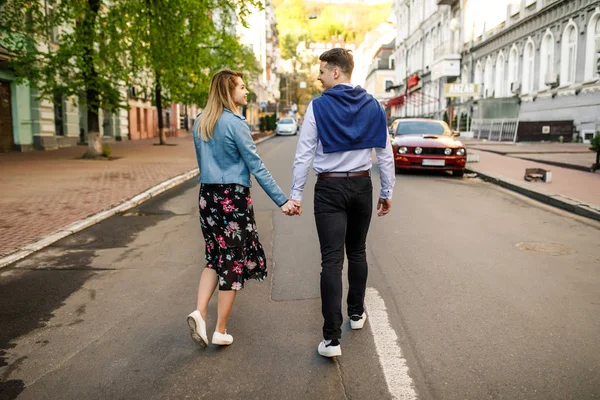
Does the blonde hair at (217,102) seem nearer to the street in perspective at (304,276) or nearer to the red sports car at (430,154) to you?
the street in perspective at (304,276)

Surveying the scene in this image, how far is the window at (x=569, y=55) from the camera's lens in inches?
1046

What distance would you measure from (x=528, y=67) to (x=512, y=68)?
2.38 meters

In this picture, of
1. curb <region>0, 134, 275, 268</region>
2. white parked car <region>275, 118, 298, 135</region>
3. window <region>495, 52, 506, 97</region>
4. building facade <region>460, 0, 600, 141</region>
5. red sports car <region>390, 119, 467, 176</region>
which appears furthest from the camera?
white parked car <region>275, 118, 298, 135</region>

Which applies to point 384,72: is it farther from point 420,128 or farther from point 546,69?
point 420,128

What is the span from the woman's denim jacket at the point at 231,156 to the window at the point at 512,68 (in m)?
33.1

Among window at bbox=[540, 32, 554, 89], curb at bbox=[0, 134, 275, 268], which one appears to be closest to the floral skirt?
curb at bbox=[0, 134, 275, 268]

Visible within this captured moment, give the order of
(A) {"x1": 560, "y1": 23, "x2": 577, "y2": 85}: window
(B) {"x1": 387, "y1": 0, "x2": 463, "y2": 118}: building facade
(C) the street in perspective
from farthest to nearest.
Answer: (B) {"x1": 387, "y1": 0, "x2": 463, "y2": 118}: building facade
(A) {"x1": 560, "y1": 23, "x2": 577, "y2": 85}: window
(C) the street in perspective

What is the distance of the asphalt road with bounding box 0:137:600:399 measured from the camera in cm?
317

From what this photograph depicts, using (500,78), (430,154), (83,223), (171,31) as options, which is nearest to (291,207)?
(83,223)

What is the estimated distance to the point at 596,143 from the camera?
1343 cm

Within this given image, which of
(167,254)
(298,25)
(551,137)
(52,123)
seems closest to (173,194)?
(167,254)

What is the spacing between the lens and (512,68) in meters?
34.0

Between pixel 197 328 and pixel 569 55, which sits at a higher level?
pixel 569 55

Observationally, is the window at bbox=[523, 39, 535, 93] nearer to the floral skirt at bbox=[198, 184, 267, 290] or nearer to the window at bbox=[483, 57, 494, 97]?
the window at bbox=[483, 57, 494, 97]
